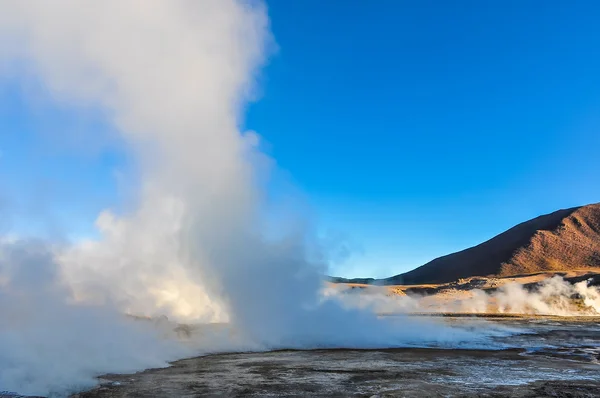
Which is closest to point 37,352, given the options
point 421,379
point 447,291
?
point 421,379

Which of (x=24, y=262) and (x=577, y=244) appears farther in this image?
(x=577, y=244)

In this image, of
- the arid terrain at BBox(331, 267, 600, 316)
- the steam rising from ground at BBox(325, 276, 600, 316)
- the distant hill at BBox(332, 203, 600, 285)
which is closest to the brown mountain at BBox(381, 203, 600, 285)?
the distant hill at BBox(332, 203, 600, 285)

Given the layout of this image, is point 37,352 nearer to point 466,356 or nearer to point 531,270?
point 466,356

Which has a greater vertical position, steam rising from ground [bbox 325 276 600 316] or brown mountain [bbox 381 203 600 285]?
brown mountain [bbox 381 203 600 285]

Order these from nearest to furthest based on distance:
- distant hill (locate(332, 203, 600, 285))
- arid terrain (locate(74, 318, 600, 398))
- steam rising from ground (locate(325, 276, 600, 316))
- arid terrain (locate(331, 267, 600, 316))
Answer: arid terrain (locate(74, 318, 600, 398)), steam rising from ground (locate(325, 276, 600, 316)), arid terrain (locate(331, 267, 600, 316)), distant hill (locate(332, 203, 600, 285))

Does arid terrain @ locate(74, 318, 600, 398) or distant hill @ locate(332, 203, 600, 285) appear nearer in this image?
arid terrain @ locate(74, 318, 600, 398)

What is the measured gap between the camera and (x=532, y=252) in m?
135

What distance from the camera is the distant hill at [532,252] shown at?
416 feet

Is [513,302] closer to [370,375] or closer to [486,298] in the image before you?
[486,298]

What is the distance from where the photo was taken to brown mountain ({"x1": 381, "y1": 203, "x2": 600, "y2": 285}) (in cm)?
12669

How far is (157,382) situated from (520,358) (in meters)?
14.6

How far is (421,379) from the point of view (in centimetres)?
1332

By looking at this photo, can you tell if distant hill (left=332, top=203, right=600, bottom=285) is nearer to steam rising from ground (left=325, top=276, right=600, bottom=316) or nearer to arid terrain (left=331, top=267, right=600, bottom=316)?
arid terrain (left=331, top=267, right=600, bottom=316)

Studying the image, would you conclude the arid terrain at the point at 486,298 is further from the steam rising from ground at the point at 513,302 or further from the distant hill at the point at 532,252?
the distant hill at the point at 532,252
